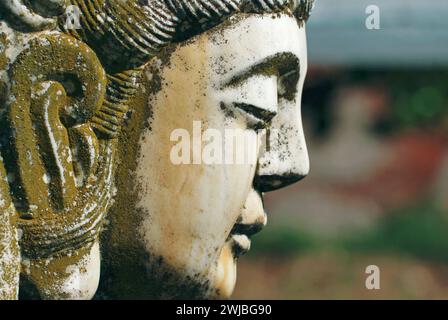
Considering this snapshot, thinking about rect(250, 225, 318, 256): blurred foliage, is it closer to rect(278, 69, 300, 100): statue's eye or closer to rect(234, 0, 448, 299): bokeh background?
rect(234, 0, 448, 299): bokeh background

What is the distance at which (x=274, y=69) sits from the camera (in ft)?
6.64

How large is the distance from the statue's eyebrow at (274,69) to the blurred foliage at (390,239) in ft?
16.6

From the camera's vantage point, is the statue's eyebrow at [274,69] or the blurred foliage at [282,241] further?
the blurred foliage at [282,241]

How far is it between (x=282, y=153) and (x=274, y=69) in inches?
5.4

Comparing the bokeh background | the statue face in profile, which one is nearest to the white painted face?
the statue face in profile

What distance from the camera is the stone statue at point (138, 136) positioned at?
6.08ft

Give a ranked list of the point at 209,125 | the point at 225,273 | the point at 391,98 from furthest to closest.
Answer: the point at 391,98 → the point at 225,273 → the point at 209,125

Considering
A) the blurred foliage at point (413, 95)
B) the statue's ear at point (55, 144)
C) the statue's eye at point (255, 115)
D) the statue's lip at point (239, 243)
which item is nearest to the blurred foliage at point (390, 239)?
the blurred foliage at point (413, 95)

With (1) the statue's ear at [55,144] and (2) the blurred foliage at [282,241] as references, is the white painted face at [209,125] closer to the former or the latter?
(1) the statue's ear at [55,144]

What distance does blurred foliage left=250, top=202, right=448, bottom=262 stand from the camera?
23.6 ft

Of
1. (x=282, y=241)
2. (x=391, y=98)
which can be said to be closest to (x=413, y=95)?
(x=391, y=98)

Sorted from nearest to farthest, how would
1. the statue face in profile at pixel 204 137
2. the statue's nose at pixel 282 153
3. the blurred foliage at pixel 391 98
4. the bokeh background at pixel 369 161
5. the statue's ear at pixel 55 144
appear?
the statue's ear at pixel 55 144 < the statue face in profile at pixel 204 137 < the statue's nose at pixel 282 153 < the bokeh background at pixel 369 161 < the blurred foliage at pixel 391 98

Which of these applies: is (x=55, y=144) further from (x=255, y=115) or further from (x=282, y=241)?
(x=282, y=241)

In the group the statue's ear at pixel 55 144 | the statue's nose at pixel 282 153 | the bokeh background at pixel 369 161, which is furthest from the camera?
the bokeh background at pixel 369 161
